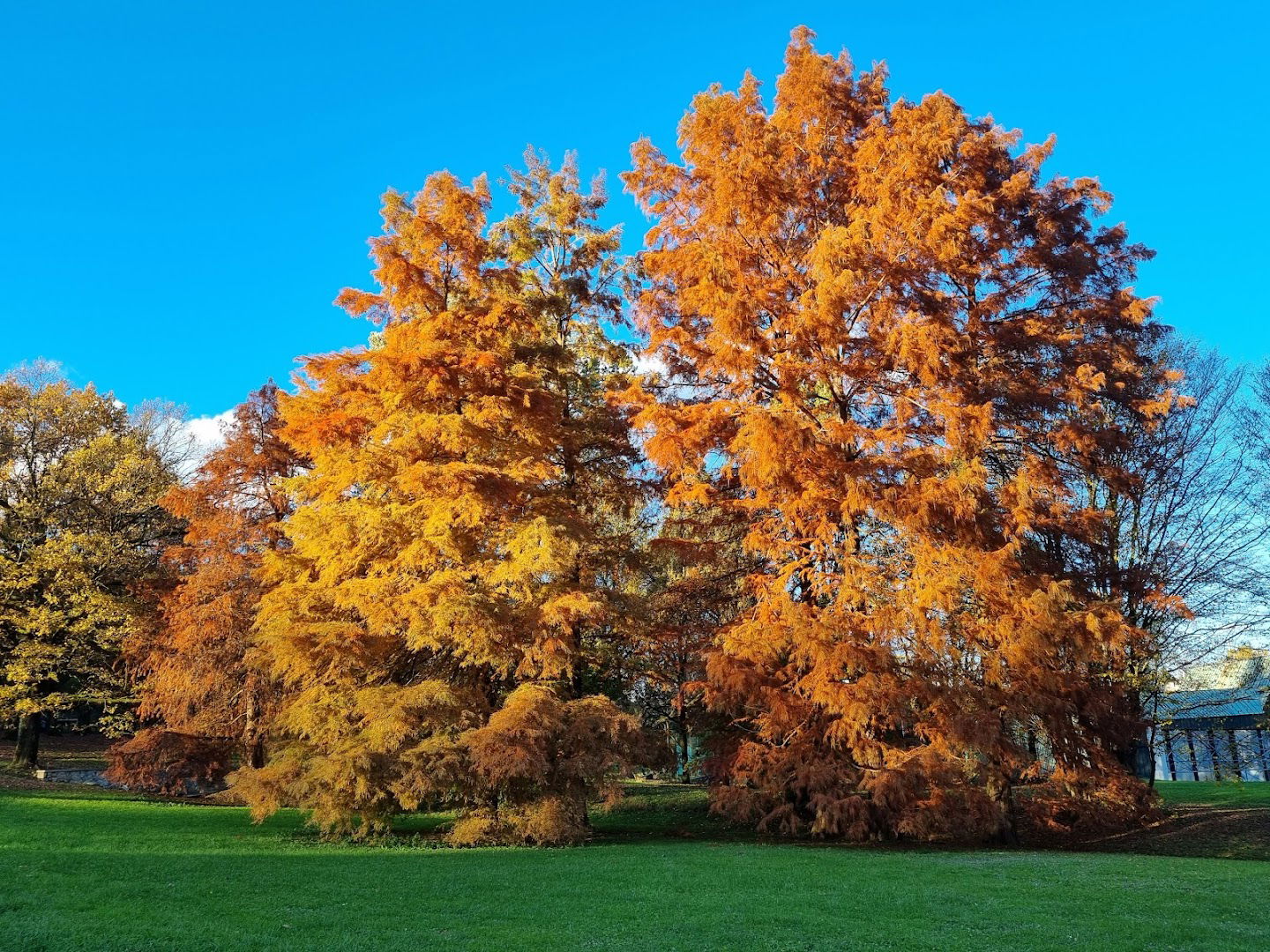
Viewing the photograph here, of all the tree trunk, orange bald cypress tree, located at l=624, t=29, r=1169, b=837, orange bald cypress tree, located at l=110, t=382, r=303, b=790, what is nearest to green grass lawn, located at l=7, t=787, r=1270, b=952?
orange bald cypress tree, located at l=624, t=29, r=1169, b=837

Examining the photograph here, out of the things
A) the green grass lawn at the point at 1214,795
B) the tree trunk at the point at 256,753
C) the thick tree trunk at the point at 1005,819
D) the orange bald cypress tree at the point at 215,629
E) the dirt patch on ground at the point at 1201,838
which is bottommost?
the green grass lawn at the point at 1214,795

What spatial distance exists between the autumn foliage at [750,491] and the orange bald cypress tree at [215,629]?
5.49m

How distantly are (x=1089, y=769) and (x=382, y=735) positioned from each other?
467 inches

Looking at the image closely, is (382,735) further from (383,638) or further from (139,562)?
(139,562)

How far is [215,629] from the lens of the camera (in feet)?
67.8

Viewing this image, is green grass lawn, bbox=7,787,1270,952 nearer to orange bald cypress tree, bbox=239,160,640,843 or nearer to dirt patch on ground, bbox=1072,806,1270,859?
orange bald cypress tree, bbox=239,160,640,843

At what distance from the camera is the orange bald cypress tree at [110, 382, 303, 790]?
20.7m

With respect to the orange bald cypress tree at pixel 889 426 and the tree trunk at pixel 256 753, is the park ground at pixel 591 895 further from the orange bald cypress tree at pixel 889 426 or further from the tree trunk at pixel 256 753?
the tree trunk at pixel 256 753

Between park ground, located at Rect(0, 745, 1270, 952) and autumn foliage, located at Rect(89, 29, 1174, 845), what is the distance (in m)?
1.53

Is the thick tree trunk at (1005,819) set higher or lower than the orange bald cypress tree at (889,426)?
lower

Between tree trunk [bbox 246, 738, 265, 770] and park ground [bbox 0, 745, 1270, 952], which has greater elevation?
tree trunk [bbox 246, 738, 265, 770]

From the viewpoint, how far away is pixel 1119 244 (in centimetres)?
1778

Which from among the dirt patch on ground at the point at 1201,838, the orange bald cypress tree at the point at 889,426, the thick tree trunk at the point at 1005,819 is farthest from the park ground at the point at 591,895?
the orange bald cypress tree at the point at 889,426

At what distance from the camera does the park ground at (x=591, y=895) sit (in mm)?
6719
